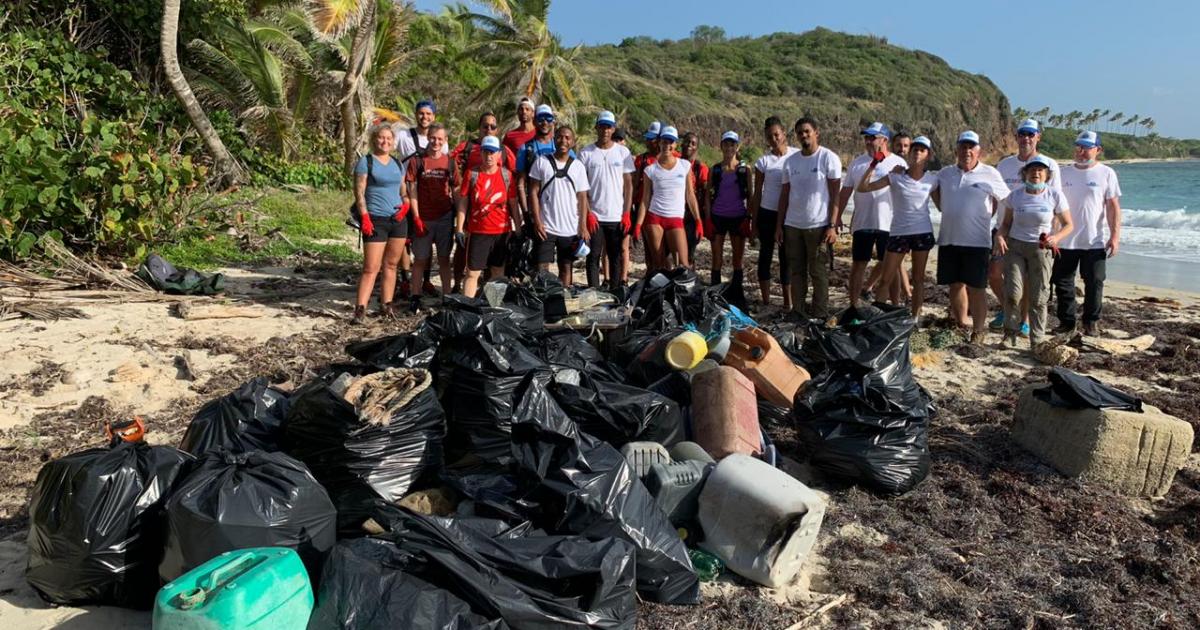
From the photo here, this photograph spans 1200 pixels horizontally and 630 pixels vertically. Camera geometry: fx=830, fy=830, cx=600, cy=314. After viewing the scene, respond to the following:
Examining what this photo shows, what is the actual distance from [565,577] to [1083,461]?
2861 mm

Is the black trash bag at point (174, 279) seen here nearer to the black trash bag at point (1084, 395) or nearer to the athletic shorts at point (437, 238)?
the athletic shorts at point (437, 238)

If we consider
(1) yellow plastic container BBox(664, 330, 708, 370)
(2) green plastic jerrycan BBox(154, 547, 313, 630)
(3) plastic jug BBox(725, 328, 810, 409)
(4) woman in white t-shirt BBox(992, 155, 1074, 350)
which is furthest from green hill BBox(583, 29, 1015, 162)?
(2) green plastic jerrycan BBox(154, 547, 313, 630)

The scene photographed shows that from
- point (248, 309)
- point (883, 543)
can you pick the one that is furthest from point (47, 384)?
point (883, 543)

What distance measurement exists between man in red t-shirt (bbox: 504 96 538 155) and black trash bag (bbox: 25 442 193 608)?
4703 millimetres

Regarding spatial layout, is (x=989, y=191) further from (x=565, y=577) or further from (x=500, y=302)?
(x=565, y=577)

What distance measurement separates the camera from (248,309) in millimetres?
6664

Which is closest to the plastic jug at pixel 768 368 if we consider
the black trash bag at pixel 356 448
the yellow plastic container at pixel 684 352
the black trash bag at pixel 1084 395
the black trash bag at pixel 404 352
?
the yellow plastic container at pixel 684 352

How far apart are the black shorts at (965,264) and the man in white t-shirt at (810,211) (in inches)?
33.8

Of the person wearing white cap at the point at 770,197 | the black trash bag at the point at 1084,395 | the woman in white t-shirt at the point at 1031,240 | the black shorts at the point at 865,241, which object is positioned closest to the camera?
the black trash bag at the point at 1084,395

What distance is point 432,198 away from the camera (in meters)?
6.69

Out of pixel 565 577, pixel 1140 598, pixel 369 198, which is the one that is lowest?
pixel 1140 598

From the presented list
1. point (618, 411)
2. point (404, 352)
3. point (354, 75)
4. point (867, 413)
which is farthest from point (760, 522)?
point (354, 75)

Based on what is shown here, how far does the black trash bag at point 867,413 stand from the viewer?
12.5 ft

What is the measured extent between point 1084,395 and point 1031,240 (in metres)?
2.52
